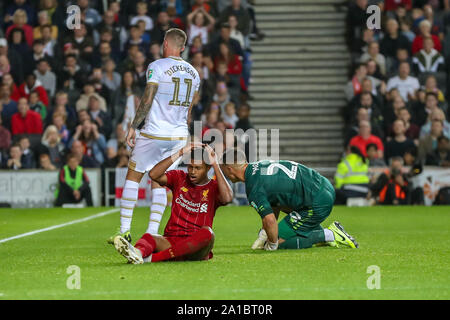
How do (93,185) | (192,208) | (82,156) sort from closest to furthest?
(192,208)
(93,185)
(82,156)

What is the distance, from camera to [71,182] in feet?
64.5

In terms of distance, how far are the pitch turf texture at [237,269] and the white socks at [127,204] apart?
Result: 1.16ft

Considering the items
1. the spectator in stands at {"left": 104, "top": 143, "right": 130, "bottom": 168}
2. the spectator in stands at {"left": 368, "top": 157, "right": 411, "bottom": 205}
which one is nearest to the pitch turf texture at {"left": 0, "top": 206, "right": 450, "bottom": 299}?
the spectator in stands at {"left": 368, "top": 157, "right": 411, "bottom": 205}

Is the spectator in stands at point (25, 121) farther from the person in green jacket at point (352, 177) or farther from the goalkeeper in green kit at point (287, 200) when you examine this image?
the goalkeeper in green kit at point (287, 200)

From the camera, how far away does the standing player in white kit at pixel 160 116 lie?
10.8m

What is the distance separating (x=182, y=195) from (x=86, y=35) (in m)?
14.7

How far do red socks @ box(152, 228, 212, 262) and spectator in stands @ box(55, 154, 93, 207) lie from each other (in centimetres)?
1075

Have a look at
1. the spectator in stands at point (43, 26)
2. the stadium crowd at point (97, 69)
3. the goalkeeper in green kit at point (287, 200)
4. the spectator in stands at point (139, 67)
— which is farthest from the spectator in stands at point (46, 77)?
the goalkeeper in green kit at point (287, 200)

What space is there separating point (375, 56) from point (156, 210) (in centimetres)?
1299

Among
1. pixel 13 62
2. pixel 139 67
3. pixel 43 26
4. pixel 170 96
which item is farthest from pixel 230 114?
pixel 170 96

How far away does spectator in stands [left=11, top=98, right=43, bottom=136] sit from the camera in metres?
21.3

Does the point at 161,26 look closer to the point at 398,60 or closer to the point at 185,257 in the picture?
the point at 398,60

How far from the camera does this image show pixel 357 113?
21.5 m
